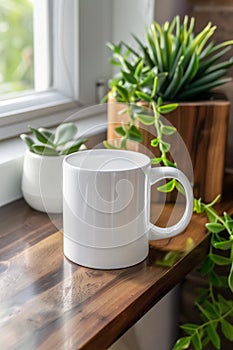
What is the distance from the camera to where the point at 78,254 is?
768mm

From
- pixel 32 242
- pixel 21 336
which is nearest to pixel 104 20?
pixel 32 242

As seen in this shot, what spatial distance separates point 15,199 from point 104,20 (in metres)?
0.46

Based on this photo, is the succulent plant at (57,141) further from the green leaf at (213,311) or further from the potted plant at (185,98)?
the green leaf at (213,311)

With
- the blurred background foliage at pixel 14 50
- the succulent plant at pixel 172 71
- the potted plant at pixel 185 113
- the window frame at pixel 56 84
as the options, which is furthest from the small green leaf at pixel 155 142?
the blurred background foliage at pixel 14 50

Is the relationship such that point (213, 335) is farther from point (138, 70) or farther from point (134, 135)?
point (138, 70)

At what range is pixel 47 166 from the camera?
91cm

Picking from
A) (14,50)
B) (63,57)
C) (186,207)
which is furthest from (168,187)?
(14,50)

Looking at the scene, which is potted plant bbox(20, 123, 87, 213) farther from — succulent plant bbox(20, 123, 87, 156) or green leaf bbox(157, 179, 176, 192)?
green leaf bbox(157, 179, 176, 192)

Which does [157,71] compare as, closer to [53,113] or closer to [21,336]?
[53,113]

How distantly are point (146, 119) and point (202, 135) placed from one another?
109mm

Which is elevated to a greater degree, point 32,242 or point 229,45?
point 229,45

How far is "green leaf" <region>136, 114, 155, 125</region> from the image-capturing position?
0.90 meters

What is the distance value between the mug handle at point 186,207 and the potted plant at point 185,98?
0.47 ft

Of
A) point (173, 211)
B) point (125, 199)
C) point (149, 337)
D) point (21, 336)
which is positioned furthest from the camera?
point (149, 337)
